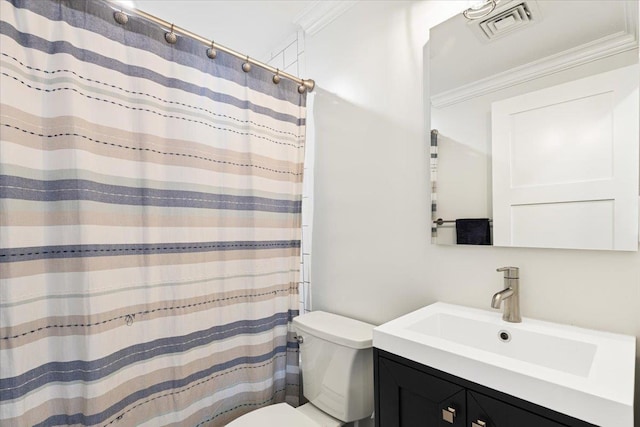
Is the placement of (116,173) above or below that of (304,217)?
above

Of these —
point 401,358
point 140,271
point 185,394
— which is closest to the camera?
point 401,358

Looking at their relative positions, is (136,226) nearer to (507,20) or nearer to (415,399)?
(415,399)

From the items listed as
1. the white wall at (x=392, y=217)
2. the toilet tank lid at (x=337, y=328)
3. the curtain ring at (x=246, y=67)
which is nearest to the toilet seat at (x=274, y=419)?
the toilet tank lid at (x=337, y=328)

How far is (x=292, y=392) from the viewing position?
64.6 inches

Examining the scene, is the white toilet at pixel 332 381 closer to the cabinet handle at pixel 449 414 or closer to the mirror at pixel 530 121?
the cabinet handle at pixel 449 414

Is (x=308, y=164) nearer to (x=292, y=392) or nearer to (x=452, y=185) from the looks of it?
(x=452, y=185)

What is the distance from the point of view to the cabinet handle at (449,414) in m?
0.80

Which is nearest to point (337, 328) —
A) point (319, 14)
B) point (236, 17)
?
point (319, 14)

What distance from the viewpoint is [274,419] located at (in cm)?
126

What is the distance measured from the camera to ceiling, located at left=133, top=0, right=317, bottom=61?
5.72ft

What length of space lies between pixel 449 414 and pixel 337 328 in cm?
63

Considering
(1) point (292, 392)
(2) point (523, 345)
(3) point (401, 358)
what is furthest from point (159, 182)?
(2) point (523, 345)

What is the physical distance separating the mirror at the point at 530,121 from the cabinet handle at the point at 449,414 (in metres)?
0.57

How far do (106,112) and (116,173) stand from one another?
0.22 m
